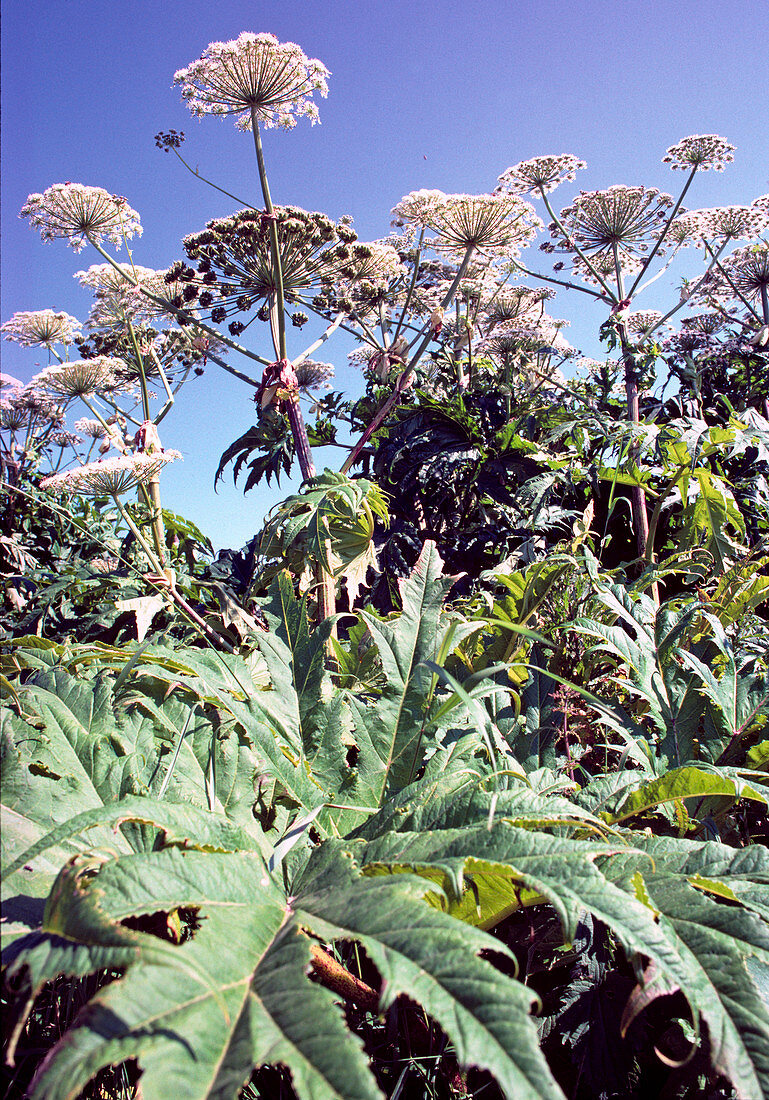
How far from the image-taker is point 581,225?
5250 mm

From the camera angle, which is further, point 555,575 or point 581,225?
point 581,225

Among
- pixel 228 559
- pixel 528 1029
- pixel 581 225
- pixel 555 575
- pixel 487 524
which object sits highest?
pixel 581 225

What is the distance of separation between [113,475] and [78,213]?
235cm

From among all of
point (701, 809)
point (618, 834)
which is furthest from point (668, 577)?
point (618, 834)

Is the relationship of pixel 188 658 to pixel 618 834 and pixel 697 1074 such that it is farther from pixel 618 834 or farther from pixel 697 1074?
pixel 697 1074

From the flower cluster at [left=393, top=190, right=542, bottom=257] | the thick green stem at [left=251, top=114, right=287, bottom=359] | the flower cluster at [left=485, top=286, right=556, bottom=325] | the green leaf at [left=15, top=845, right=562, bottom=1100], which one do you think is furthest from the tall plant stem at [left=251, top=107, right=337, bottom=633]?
the flower cluster at [left=485, top=286, right=556, bottom=325]

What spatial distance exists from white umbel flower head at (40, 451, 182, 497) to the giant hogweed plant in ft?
3.39

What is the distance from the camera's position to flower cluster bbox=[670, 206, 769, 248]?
548 centimetres

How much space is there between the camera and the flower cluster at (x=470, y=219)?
3.40 m

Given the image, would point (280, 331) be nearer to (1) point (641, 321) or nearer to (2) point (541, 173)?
(2) point (541, 173)

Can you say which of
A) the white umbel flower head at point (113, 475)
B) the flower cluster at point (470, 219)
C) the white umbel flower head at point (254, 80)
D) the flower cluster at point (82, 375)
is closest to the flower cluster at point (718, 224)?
the flower cluster at point (470, 219)

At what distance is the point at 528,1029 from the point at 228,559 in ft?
8.75

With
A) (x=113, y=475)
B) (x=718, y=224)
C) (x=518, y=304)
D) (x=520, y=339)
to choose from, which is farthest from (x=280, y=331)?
(x=718, y=224)

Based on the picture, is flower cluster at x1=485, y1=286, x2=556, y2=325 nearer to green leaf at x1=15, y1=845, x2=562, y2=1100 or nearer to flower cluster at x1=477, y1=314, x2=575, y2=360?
flower cluster at x1=477, y1=314, x2=575, y2=360
